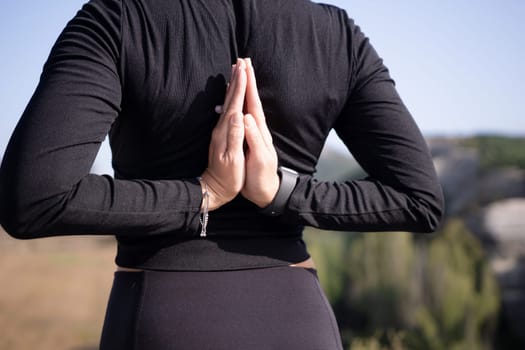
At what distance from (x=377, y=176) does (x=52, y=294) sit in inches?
488

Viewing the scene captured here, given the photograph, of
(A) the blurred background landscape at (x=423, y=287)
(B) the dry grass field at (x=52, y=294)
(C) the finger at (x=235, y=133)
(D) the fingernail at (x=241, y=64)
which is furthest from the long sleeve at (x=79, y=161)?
(B) the dry grass field at (x=52, y=294)

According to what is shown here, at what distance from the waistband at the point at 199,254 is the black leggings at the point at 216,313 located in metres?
0.02

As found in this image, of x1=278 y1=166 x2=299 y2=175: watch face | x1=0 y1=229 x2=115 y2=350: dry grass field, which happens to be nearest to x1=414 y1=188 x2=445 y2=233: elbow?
x1=278 y1=166 x2=299 y2=175: watch face

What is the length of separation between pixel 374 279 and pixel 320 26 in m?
7.87

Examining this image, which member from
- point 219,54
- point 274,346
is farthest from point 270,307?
point 219,54

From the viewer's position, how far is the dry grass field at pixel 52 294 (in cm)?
965

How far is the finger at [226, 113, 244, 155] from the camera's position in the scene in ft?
4.04

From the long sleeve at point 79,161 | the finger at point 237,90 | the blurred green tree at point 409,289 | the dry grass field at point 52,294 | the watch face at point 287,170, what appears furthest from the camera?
the dry grass field at point 52,294

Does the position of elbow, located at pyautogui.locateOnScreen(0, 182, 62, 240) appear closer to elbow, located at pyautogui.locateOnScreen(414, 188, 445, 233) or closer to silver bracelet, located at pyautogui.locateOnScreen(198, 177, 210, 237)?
silver bracelet, located at pyautogui.locateOnScreen(198, 177, 210, 237)

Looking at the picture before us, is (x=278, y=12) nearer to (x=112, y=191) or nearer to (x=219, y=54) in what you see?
(x=219, y=54)

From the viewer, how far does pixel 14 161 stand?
1104mm

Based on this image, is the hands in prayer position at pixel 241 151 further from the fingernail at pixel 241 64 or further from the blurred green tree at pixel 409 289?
the blurred green tree at pixel 409 289

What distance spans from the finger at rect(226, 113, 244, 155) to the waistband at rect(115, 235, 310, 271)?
0.22 m

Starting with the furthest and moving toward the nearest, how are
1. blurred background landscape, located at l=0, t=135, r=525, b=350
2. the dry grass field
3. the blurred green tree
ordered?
the dry grass field < blurred background landscape, located at l=0, t=135, r=525, b=350 < the blurred green tree
